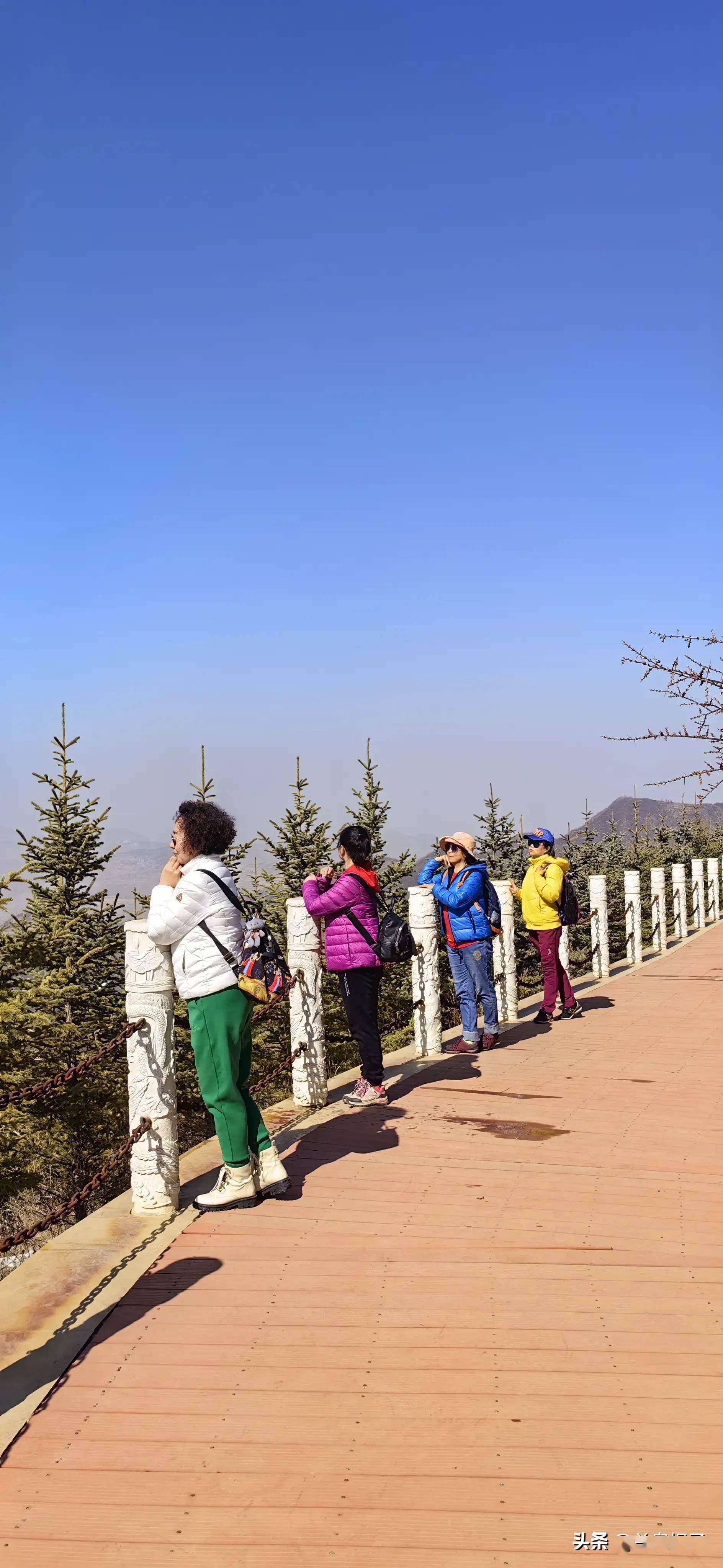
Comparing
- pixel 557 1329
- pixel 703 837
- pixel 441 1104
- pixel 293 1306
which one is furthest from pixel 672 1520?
pixel 703 837

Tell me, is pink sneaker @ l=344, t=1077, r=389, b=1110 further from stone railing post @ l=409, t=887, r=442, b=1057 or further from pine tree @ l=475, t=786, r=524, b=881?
pine tree @ l=475, t=786, r=524, b=881

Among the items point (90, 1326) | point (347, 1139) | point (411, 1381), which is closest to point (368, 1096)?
point (347, 1139)

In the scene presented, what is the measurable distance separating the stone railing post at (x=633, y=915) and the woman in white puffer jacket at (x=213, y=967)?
12.0m

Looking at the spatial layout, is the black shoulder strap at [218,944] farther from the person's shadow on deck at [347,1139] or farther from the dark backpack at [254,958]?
the person's shadow on deck at [347,1139]

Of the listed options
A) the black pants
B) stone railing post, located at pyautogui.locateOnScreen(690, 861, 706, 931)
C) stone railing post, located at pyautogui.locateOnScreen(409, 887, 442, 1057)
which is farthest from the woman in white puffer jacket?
stone railing post, located at pyautogui.locateOnScreen(690, 861, 706, 931)

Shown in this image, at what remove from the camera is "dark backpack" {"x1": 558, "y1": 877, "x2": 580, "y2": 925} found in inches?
416

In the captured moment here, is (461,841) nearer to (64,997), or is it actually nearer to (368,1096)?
(368,1096)

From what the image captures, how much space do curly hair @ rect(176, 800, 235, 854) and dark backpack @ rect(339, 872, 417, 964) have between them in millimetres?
1716

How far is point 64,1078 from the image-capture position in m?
4.58

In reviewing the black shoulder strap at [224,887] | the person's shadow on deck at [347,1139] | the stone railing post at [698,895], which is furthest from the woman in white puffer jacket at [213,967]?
the stone railing post at [698,895]

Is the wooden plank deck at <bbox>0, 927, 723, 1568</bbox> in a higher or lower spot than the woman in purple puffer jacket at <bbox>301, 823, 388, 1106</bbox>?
lower

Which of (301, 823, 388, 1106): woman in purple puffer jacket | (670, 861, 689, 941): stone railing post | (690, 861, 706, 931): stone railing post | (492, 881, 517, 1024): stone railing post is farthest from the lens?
(690, 861, 706, 931): stone railing post

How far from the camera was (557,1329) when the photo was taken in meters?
3.88

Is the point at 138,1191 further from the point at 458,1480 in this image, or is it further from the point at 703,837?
the point at 703,837
